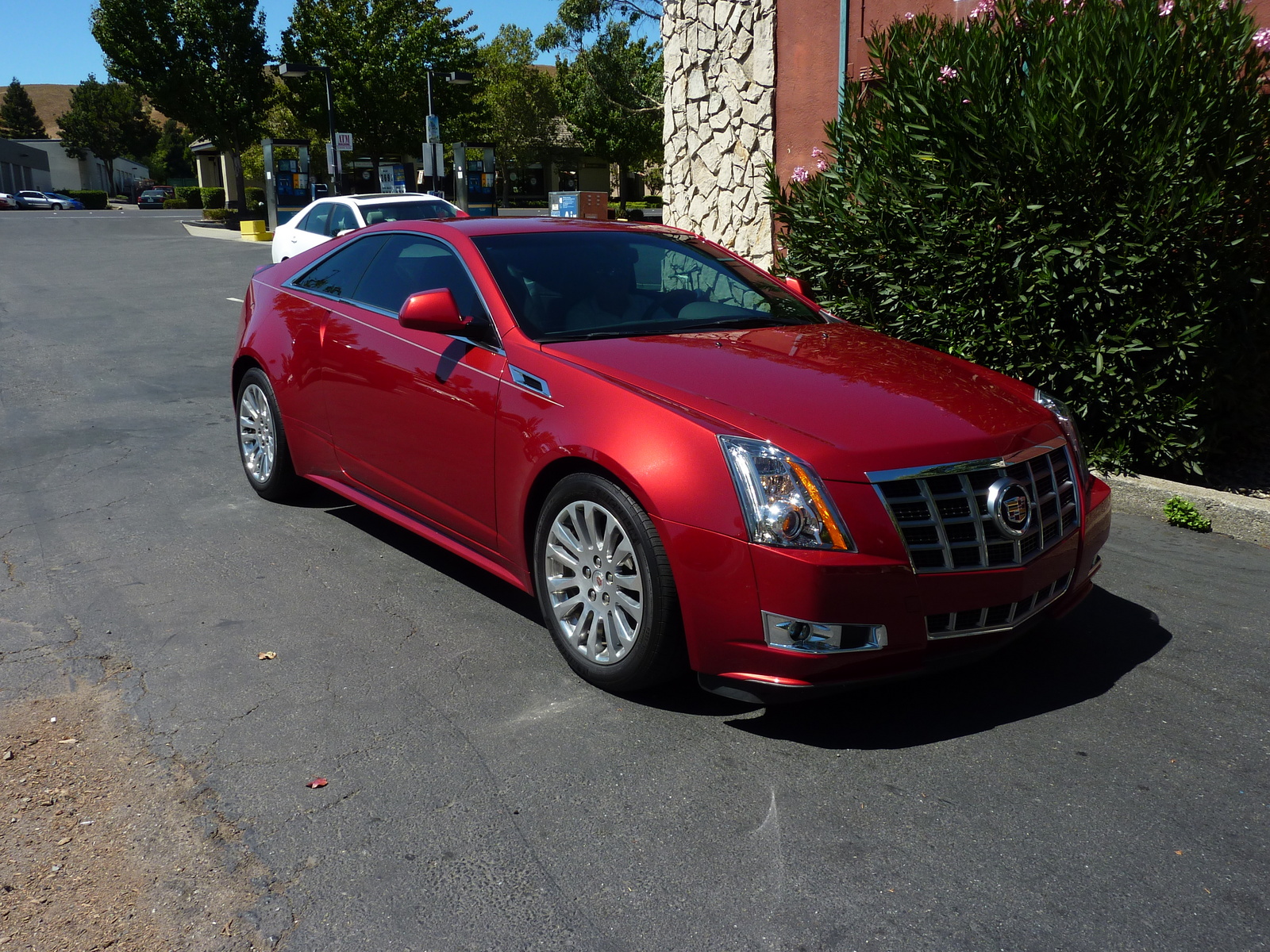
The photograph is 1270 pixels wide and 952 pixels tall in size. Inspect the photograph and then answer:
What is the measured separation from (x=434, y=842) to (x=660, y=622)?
98 centimetres

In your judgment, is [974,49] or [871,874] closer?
[871,874]

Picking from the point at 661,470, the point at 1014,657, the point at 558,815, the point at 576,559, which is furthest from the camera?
the point at 1014,657

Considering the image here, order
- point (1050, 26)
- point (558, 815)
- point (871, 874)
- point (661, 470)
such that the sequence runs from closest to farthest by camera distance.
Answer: point (871, 874) → point (558, 815) → point (661, 470) → point (1050, 26)

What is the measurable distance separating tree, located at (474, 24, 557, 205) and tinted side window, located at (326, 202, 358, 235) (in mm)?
50122

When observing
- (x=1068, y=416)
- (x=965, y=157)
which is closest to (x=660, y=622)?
(x=1068, y=416)

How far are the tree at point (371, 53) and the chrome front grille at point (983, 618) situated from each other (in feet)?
174

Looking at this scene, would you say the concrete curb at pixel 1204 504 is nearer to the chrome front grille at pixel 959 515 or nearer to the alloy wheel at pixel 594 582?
the chrome front grille at pixel 959 515

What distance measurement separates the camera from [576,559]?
3.93 meters

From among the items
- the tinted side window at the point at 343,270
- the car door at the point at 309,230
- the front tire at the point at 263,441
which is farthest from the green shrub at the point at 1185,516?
the car door at the point at 309,230

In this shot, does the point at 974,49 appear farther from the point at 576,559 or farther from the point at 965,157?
the point at 576,559

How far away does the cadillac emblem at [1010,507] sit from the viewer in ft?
11.5

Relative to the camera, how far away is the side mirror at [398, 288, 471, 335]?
14.3 feet

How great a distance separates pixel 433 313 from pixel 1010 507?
7.32 ft

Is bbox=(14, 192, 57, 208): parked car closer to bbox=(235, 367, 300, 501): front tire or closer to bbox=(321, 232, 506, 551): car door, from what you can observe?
bbox=(235, 367, 300, 501): front tire
